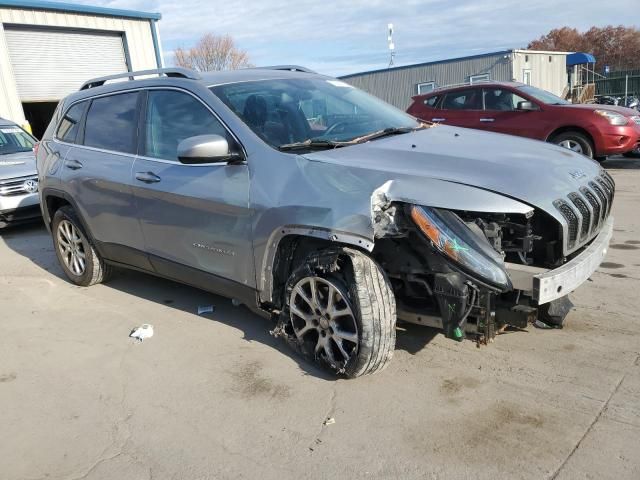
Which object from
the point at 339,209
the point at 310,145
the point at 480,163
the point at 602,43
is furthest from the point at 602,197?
the point at 602,43

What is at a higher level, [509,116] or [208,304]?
[509,116]

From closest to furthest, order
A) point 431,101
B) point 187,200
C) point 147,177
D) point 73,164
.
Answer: point 187,200, point 147,177, point 73,164, point 431,101

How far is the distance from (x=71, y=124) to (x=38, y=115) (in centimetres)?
1825

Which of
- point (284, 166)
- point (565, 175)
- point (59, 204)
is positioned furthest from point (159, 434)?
point (59, 204)

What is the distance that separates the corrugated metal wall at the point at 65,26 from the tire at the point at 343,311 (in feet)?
47.6

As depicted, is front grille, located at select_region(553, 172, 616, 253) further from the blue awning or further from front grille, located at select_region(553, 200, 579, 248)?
the blue awning

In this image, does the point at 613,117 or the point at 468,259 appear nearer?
the point at 468,259

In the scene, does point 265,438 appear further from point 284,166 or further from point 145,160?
point 145,160

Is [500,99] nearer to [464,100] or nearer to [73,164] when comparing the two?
[464,100]

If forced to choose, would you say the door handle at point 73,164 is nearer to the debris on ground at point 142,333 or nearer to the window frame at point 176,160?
the window frame at point 176,160

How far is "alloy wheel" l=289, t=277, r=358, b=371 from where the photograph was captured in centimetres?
327

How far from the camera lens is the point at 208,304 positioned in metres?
4.86

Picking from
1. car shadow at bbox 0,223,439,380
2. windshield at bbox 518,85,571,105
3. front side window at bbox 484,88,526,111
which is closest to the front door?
car shadow at bbox 0,223,439,380

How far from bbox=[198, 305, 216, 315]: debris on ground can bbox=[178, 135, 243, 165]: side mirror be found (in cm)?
157
